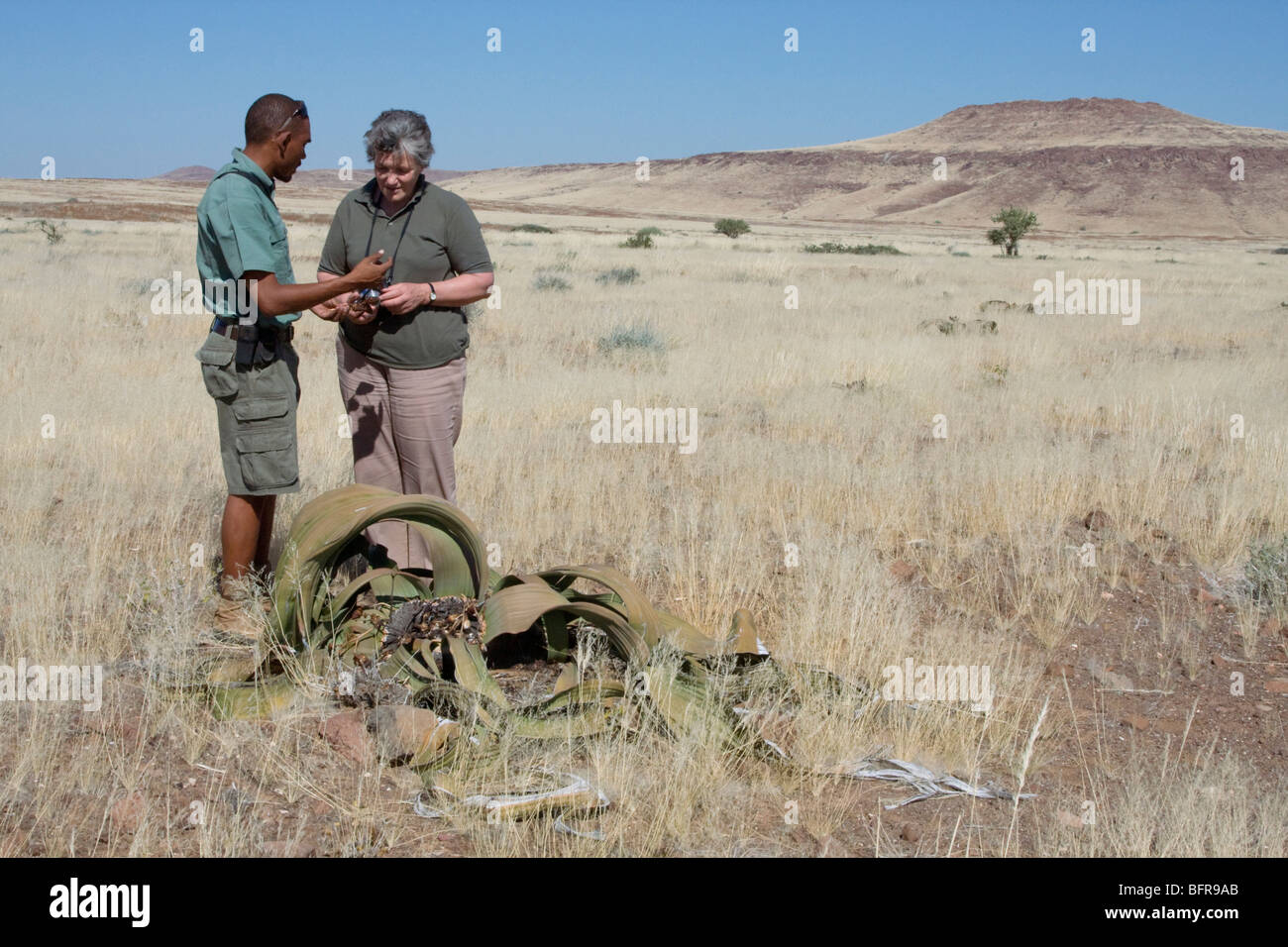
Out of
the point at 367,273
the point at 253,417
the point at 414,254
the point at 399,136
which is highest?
the point at 399,136

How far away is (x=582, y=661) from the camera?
315 cm

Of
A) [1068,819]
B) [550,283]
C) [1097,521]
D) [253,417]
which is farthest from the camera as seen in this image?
[550,283]

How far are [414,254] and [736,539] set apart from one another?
2.06m

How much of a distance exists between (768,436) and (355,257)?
3983mm

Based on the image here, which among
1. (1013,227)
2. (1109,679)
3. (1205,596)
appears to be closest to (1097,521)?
(1205,596)

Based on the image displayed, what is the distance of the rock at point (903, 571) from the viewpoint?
15.6ft

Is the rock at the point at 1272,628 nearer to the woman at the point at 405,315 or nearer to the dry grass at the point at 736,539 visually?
the dry grass at the point at 736,539

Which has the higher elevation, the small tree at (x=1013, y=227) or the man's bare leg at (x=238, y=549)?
the small tree at (x=1013, y=227)

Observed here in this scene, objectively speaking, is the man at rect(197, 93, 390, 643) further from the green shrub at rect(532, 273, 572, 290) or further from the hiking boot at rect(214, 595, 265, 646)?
the green shrub at rect(532, 273, 572, 290)

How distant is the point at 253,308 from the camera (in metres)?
3.38

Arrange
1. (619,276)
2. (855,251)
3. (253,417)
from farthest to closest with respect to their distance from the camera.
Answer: (855,251) → (619,276) → (253,417)

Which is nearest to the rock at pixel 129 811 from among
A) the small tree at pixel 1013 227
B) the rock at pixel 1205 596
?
the rock at pixel 1205 596

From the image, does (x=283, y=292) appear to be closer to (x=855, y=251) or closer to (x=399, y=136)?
(x=399, y=136)

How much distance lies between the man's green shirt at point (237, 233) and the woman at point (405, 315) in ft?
1.18
